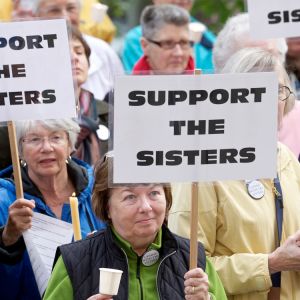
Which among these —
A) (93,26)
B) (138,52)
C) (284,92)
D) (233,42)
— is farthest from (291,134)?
(93,26)

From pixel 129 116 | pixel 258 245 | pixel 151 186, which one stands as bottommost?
pixel 258 245

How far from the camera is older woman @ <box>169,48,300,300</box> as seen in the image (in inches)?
221

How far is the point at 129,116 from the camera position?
501 centimetres

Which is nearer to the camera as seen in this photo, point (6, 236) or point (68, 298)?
point (68, 298)

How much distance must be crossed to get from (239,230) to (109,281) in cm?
105

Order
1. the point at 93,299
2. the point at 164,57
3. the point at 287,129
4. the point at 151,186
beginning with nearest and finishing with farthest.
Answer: the point at 93,299 < the point at 151,186 < the point at 287,129 < the point at 164,57

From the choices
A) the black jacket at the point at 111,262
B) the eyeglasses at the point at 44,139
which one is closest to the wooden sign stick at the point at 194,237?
the black jacket at the point at 111,262

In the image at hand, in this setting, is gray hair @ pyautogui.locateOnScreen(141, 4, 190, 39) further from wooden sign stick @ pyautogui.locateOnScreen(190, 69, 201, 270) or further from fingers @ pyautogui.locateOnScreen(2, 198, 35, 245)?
wooden sign stick @ pyautogui.locateOnScreen(190, 69, 201, 270)

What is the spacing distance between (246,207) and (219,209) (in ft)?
0.42

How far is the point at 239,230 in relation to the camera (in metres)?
5.64

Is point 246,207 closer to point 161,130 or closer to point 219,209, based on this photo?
point 219,209

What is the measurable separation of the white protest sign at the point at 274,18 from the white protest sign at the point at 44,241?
1524mm

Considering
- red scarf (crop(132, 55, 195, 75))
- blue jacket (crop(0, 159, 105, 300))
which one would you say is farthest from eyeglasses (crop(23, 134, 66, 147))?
red scarf (crop(132, 55, 195, 75))

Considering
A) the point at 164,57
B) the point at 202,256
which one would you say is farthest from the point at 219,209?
the point at 164,57
